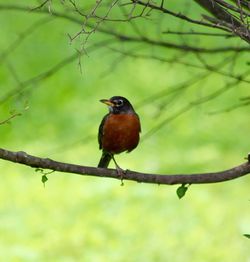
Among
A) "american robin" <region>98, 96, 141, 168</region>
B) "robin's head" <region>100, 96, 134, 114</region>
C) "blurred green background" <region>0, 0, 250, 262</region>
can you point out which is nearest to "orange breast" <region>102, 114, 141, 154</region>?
"american robin" <region>98, 96, 141, 168</region>

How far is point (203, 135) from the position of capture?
11.8 metres

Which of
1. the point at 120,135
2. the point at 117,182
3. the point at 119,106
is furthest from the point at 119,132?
the point at 117,182

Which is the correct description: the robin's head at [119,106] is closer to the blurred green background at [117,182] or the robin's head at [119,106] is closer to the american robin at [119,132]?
the american robin at [119,132]

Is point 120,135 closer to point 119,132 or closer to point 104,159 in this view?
point 119,132

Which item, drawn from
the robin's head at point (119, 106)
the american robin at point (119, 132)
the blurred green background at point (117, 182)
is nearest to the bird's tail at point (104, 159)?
the american robin at point (119, 132)

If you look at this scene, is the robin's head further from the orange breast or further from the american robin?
the orange breast

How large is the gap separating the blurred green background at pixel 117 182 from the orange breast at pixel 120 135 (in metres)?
0.38

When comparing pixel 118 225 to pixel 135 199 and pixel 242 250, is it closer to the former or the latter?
pixel 135 199

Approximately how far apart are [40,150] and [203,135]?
2.28 meters

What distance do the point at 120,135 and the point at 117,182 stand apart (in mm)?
4468

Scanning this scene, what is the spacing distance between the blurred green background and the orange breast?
375 millimetres

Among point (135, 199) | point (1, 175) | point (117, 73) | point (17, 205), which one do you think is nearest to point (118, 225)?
point (135, 199)

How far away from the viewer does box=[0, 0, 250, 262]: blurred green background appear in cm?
854

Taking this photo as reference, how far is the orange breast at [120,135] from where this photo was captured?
573cm
